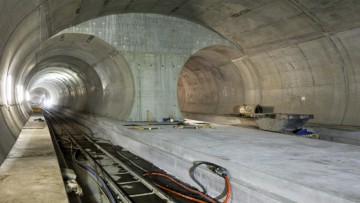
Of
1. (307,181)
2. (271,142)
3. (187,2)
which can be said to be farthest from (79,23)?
(307,181)

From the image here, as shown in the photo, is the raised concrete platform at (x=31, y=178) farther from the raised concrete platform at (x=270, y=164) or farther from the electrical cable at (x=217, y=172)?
the raised concrete platform at (x=270, y=164)

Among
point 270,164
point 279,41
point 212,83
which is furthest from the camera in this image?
point 212,83

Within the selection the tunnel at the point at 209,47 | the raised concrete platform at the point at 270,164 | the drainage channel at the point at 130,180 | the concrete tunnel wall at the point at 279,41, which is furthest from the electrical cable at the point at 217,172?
the tunnel at the point at 209,47

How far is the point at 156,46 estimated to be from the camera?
517 inches

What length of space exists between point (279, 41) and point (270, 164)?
29.3ft

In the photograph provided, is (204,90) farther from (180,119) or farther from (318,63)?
(318,63)

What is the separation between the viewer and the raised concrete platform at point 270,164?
3930 mm

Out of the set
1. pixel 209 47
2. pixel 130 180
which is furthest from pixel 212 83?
pixel 130 180

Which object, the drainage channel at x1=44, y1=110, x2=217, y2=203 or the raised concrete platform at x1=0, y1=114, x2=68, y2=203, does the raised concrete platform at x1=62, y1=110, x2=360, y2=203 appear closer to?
the drainage channel at x1=44, y1=110, x2=217, y2=203

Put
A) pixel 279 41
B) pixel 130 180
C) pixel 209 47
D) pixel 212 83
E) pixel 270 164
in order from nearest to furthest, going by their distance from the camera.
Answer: pixel 270 164 → pixel 130 180 → pixel 279 41 → pixel 209 47 → pixel 212 83

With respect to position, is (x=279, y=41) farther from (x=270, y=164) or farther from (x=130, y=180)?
(x=270, y=164)

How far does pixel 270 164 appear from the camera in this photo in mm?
5035

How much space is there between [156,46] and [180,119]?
10.7ft

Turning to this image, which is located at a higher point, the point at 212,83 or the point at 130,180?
the point at 212,83
